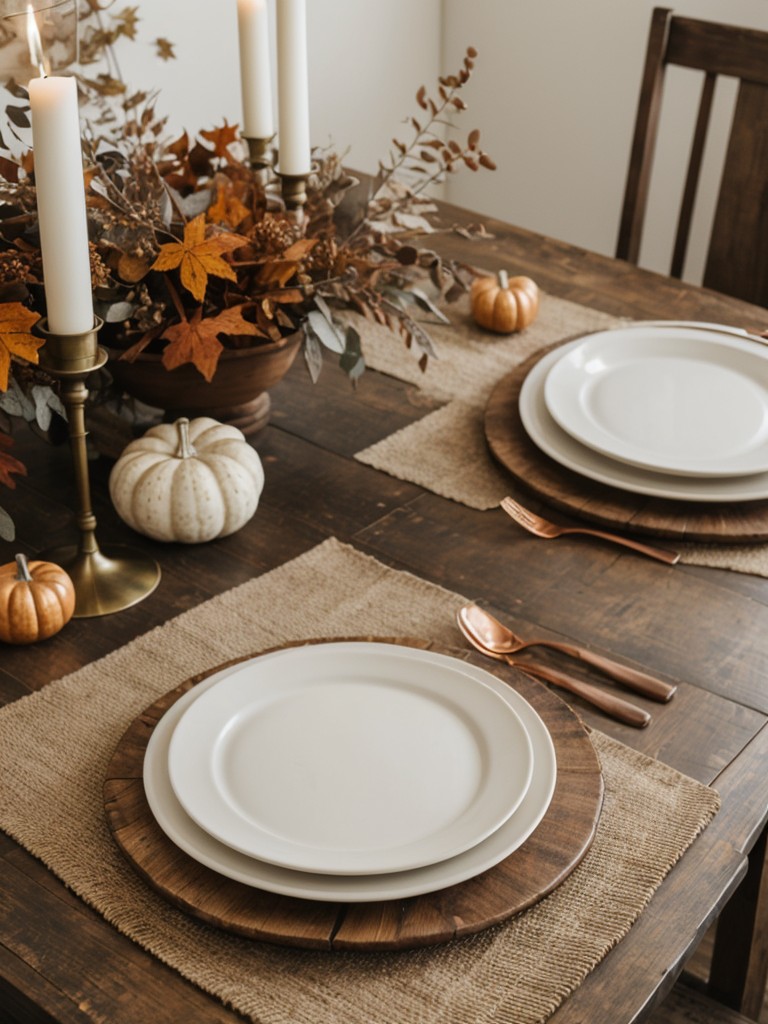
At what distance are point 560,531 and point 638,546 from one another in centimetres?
8

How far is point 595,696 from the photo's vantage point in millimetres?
938

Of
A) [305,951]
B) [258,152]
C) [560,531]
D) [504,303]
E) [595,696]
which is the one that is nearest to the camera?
[305,951]

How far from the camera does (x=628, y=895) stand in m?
0.76

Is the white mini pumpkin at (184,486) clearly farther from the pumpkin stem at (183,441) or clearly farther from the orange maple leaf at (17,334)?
the orange maple leaf at (17,334)

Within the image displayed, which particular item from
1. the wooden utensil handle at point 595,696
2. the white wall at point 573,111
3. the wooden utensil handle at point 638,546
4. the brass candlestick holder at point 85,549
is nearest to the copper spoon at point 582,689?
the wooden utensil handle at point 595,696

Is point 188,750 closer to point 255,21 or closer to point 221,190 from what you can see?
point 221,190

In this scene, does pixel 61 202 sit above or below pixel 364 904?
above

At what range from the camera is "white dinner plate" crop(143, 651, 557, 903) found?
2.36 ft

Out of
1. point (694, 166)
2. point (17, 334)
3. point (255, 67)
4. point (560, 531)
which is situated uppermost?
point (255, 67)

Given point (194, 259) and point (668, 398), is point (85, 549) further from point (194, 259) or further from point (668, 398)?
point (668, 398)

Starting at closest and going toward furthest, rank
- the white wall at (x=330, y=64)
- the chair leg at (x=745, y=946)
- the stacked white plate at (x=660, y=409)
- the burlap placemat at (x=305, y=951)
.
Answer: the burlap placemat at (x=305, y=951) < the chair leg at (x=745, y=946) < the stacked white plate at (x=660, y=409) < the white wall at (x=330, y=64)

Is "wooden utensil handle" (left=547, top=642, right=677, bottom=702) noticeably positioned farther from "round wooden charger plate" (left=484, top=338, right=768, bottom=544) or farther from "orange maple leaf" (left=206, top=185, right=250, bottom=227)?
"orange maple leaf" (left=206, top=185, right=250, bottom=227)

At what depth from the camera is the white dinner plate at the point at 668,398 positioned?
47.6 inches

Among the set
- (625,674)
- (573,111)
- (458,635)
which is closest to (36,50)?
(458,635)
